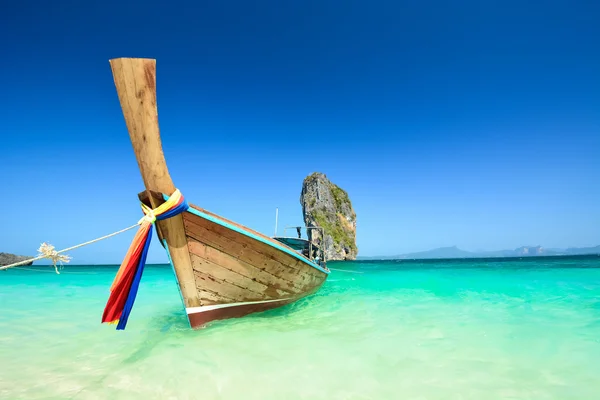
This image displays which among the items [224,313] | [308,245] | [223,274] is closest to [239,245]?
[223,274]

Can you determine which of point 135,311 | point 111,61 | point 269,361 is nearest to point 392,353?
point 269,361

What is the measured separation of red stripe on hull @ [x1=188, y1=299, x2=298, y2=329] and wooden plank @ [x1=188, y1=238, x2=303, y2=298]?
0.34 m

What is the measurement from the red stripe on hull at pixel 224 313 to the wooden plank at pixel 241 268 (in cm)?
34

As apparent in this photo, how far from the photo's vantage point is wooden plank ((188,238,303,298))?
500 cm

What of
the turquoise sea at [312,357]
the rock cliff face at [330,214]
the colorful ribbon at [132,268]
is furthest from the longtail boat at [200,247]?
the rock cliff face at [330,214]

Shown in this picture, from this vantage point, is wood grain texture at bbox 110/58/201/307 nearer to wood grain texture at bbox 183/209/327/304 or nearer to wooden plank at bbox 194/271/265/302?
wood grain texture at bbox 183/209/327/304

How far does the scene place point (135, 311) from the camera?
8477 millimetres

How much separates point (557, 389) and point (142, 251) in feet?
16.8

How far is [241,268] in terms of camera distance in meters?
5.45

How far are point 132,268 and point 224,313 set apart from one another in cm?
227

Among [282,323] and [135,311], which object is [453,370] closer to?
[282,323]

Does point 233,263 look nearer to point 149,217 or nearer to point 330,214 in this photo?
point 149,217

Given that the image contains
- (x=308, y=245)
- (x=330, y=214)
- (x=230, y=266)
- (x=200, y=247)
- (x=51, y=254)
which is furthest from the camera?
(x=330, y=214)

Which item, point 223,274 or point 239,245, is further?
point 223,274
